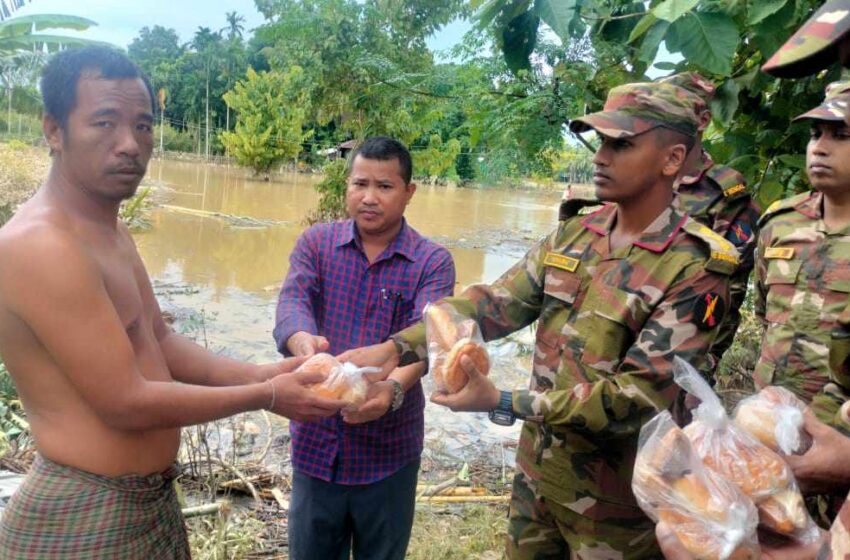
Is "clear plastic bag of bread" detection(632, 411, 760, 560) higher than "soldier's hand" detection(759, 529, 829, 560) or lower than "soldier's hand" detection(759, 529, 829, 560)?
higher

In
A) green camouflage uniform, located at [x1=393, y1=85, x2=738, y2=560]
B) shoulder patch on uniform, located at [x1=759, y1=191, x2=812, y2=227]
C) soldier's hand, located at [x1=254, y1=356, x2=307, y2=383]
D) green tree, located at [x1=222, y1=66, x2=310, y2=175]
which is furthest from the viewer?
green tree, located at [x1=222, y1=66, x2=310, y2=175]

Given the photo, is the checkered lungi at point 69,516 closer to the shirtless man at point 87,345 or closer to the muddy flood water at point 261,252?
the shirtless man at point 87,345

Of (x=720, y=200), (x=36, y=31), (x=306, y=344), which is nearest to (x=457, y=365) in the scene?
(x=306, y=344)

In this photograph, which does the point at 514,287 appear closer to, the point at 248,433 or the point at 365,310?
the point at 365,310

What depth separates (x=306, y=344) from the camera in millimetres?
2518

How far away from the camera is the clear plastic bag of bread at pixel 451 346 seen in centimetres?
204

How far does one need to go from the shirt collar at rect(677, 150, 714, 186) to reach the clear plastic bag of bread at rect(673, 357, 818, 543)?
85.4 inches

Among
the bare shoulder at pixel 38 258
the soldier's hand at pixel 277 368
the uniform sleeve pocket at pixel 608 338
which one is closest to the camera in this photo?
the bare shoulder at pixel 38 258

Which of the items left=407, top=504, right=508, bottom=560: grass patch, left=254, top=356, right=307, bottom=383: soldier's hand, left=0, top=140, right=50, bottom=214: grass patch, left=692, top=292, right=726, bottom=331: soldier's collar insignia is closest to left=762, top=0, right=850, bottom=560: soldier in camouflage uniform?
left=692, top=292, right=726, bottom=331: soldier's collar insignia

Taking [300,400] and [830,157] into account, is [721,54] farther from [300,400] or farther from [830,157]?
[300,400]

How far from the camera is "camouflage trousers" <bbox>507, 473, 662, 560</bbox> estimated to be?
2.17 m

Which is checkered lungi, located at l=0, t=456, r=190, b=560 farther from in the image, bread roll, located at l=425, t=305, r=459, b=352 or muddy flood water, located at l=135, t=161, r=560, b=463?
muddy flood water, located at l=135, t=161, r=560, b=463

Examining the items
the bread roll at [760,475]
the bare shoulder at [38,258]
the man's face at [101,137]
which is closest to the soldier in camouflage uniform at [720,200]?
the bread roll at [760,475]

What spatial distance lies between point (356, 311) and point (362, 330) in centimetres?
9
